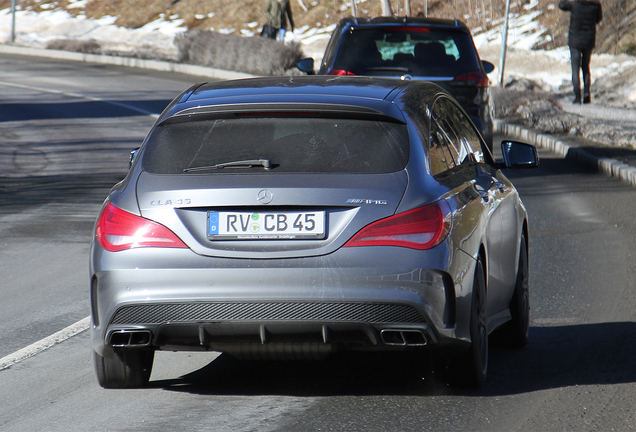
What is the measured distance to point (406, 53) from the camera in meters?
12.0

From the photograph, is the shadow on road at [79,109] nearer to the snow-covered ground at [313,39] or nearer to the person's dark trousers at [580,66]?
the person's dark trousers at [580,66]

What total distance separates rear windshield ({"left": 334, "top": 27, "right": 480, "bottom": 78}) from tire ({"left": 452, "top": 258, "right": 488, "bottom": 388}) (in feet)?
21.3

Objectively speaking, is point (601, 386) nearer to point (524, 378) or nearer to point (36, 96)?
point (524, 378)

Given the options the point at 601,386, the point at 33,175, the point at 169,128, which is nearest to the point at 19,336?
the point at 169,128

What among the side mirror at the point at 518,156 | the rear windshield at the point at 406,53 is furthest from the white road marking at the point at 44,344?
the rear windshield at the point at 406,53

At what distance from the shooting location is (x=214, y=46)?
106ft

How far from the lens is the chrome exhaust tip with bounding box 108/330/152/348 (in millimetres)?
4836

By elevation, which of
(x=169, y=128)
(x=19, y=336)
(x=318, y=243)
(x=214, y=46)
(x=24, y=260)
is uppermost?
(x=169, y=128)

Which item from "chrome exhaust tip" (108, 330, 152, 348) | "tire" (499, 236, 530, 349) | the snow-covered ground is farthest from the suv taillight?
the snow-covered ground

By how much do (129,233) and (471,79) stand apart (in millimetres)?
7921

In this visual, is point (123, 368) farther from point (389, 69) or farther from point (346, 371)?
point (389, 69)

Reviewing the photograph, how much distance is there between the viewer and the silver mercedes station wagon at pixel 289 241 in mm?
4656

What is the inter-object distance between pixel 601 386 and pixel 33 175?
34.8 feet

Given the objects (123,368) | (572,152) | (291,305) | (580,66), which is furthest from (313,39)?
(291,305)
